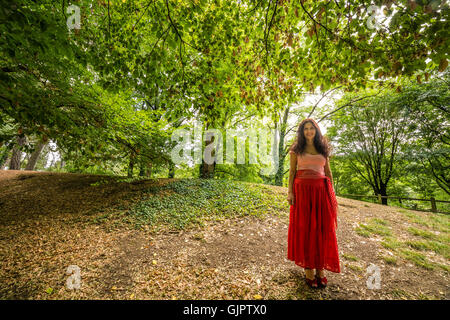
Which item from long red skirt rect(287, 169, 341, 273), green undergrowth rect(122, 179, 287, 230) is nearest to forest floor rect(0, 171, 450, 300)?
green undergrowth rect(122, 179, 287, 230)

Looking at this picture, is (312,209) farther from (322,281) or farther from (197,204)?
(197,204)

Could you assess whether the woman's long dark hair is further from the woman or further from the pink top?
the pink top

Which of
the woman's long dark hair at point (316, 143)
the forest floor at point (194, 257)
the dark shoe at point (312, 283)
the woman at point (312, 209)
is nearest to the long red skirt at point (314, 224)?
the woman at point (312, 209)

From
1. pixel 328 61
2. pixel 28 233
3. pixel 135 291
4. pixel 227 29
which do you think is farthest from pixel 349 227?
pixel 28 233

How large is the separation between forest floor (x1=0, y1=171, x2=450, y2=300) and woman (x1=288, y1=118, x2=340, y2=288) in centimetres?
49

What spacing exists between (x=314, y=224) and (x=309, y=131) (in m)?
1.48

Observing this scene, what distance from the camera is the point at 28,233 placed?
4.31 metres

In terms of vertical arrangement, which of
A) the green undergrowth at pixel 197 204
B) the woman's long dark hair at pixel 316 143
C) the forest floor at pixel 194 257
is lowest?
the forest floor at pixel 194 257

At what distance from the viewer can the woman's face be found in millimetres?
2787

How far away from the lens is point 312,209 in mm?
2594

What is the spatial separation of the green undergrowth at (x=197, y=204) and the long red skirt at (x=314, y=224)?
10.8ft

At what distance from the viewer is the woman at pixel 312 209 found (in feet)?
8.29

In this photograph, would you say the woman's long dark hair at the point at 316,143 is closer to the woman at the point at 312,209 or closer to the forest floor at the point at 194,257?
the woman at the point at 312,209

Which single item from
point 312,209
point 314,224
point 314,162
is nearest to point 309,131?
point 314,162
